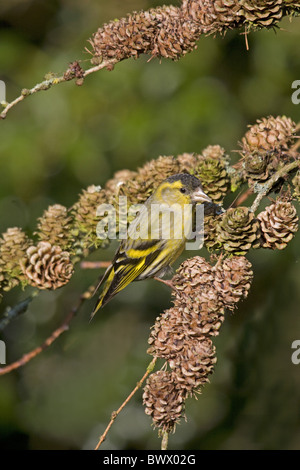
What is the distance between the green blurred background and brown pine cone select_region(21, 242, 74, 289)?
1281 mm

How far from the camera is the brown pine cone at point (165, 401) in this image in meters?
2.20

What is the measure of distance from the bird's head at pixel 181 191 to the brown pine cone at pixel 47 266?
0.57m

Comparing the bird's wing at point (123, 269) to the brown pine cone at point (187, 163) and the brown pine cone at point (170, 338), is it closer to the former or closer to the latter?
the brown pine cone at point (187, 163)

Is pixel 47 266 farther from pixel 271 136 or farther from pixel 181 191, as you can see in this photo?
pixel 271 136

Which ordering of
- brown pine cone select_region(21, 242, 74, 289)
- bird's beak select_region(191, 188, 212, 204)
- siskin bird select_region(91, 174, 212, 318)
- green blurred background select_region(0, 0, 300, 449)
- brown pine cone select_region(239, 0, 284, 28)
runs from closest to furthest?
brown pine cone select_region(239, 0, 284, 28) < brown pine cone select_region(21, 242, 74, 289) < bird's beak select_region(191, 188, 212, 204) < siskin bird select_region(91, 174, 212, 318) < green blurred background select_region(0, 0, 300, 449)

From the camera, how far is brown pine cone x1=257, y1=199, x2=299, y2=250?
89.4 inches

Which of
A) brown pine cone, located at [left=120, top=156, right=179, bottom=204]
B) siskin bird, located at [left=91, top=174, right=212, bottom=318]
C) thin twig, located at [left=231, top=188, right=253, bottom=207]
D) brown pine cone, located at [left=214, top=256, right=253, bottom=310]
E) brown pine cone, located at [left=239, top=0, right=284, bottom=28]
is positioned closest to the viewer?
brown pine cone, located at [left=239, top=0, right=284, bottom=28]

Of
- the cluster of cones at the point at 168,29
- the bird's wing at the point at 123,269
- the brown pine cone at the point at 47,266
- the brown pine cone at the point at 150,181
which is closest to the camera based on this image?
the cluster of cones at the point at 168,29

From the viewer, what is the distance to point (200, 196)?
2.67 metres

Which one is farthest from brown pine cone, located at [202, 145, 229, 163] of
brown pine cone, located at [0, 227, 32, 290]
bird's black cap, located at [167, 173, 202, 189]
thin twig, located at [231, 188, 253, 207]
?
brown pine cone, located at [0, 227, 32, 290]

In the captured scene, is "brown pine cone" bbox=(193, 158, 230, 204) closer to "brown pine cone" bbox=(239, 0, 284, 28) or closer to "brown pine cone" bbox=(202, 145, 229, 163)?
"brown pine cone" bbox=(202, 145, 229, 163)

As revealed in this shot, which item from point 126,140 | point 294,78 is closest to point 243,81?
point 294,78

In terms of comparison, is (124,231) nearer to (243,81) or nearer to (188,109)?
(188,109)

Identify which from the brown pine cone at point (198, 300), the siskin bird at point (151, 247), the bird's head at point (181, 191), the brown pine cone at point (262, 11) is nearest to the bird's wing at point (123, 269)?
the siskin bird at point (151, 247)
